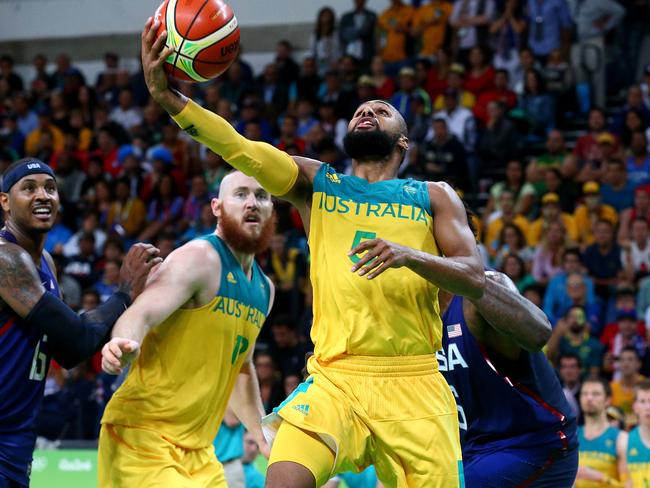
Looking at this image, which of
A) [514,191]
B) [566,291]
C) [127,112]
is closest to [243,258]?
[566,291]

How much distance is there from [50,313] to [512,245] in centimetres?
876

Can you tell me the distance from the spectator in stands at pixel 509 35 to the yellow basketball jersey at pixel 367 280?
39.5 ft

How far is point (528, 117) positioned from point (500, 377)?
10.6 m

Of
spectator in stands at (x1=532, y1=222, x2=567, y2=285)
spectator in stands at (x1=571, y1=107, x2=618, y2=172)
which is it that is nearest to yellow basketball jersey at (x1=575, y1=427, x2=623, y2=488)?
spectator in stands at (x1=532, y1=222, x2=567, y2=285)

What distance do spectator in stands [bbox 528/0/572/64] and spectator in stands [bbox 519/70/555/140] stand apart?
1.05 metres

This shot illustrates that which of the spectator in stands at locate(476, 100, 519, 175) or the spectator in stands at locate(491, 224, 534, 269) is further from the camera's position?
the spectator in stands at locate(476, 100, 519, 175)

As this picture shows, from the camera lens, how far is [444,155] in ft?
49.8

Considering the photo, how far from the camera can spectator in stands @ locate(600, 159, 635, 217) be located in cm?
1388

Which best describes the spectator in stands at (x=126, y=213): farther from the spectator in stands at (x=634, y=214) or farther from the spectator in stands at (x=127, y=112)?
the spectator in stands at (x=634, y=214)

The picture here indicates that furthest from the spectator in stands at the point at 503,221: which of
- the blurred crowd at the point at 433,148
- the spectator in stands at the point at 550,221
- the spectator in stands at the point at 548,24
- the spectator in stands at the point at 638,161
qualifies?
the spectator in stands at the point at 548,24

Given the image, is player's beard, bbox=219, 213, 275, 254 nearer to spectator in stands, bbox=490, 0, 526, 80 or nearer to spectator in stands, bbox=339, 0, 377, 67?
spectator in stands, bbox=490, 0, 526, 80

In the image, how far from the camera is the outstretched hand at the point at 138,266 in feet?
18.7

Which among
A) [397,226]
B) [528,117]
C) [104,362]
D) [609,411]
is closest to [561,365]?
[609,411]

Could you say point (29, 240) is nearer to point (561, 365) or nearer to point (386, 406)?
point (386, 406)
